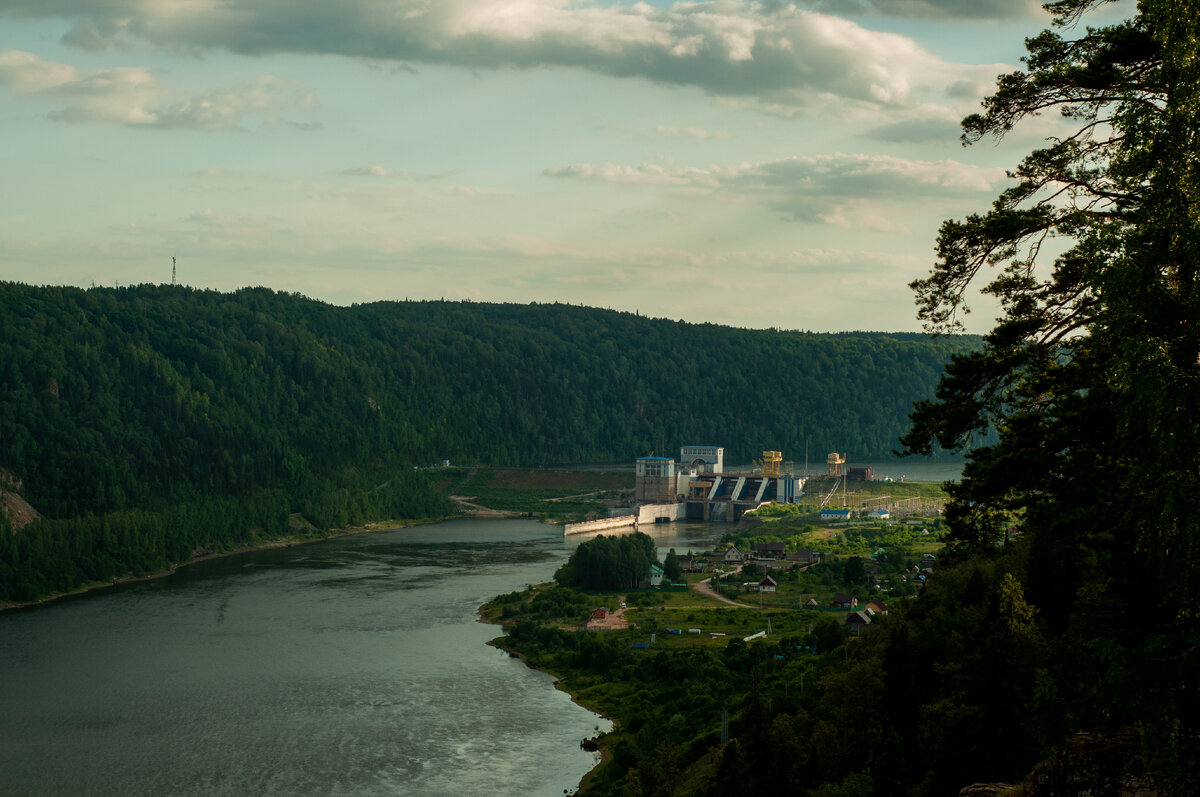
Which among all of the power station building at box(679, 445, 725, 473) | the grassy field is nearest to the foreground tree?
the grassy field

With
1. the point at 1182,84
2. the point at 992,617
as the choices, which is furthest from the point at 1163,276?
the point at 992,617

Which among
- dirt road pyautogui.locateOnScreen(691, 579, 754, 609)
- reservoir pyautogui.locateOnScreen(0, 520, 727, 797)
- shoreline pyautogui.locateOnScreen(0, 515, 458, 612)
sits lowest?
shoreline pyautogui.locateOnScreen(0, 515, 458, 612)

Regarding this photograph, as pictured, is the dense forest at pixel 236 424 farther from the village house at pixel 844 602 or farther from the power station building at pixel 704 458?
the village house at pixel 844 602

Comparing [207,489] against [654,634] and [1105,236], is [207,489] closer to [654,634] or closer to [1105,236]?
[654,634]

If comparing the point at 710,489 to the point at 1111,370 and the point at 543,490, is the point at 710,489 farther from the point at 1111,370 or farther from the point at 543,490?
the point at 1111,370

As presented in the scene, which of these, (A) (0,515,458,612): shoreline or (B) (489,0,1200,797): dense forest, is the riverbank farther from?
(A) (0,515,458,612): shoreline

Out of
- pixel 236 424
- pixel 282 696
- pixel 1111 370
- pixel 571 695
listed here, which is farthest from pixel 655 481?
pixel 1111 370
